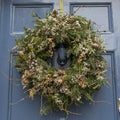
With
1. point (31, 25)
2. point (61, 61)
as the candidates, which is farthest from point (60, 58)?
point (31, 25)

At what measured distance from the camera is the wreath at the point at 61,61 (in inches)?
77.4

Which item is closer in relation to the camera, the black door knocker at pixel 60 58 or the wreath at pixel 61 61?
the wreath at pixel 61 61

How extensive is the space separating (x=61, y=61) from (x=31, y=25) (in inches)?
15.7

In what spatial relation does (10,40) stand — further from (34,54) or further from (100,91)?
(100,91)

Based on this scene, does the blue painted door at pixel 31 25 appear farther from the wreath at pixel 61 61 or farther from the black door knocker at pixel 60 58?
the black door knocker at pixel 60 58

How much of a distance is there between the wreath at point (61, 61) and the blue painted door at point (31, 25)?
106 mm

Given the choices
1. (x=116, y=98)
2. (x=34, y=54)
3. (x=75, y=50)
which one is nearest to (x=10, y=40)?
(x=34, y=54)

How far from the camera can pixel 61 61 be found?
214 centimetres

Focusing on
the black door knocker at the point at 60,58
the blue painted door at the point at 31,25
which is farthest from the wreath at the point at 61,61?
the blue painted door at the point at 31,25

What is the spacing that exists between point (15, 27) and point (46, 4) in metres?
0.29

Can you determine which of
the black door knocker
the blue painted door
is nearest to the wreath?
the black door knocker

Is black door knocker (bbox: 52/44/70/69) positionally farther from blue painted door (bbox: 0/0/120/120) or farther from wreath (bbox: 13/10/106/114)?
blue painted door (bbox: 0/0/120/120)

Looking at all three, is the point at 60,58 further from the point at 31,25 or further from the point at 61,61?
the point at 31,25

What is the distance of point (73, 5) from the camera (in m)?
2.42
